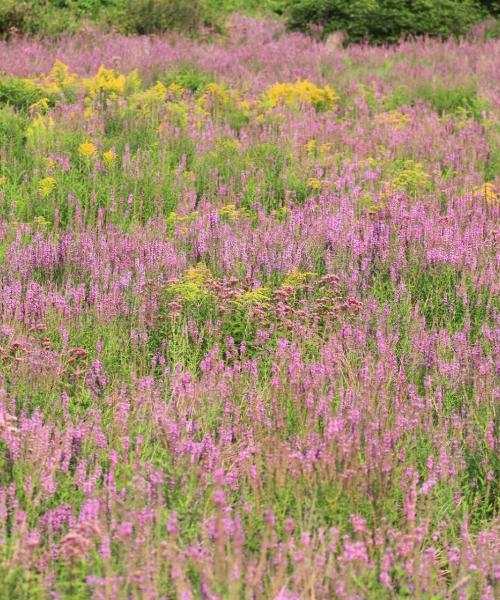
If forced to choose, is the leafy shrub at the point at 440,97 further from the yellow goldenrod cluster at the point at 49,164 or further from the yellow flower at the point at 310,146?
the yellow goldenrod cluster at the point at 49,164

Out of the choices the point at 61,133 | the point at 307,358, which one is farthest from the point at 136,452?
the point at 61,133

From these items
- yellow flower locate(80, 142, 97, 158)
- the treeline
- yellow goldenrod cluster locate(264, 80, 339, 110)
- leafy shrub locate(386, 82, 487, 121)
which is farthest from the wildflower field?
the treeline

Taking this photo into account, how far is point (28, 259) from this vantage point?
484 cm

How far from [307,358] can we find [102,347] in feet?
3.25

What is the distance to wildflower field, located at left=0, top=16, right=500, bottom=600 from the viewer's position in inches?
96.7

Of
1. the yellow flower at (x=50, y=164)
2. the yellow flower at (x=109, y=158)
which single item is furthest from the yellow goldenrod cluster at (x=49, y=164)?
the yellow flower at (x=109, y=158)

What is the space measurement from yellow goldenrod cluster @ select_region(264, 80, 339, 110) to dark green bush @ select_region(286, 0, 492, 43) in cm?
533

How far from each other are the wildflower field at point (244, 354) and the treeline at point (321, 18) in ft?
21.2

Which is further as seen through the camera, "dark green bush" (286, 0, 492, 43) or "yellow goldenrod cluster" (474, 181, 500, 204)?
"dark green bush" (286, 0, 492, 43)

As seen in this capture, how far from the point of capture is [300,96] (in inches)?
376

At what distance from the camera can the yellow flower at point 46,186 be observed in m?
6.23

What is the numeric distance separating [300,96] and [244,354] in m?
6.00

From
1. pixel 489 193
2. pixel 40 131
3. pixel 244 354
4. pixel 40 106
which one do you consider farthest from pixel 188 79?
pixel 244 354

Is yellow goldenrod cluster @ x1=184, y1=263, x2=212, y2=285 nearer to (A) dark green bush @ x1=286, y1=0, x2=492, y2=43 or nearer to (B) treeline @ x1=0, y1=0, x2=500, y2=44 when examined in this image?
(B) treeline @ x1=0, y1=0, x2=500, y2=44
